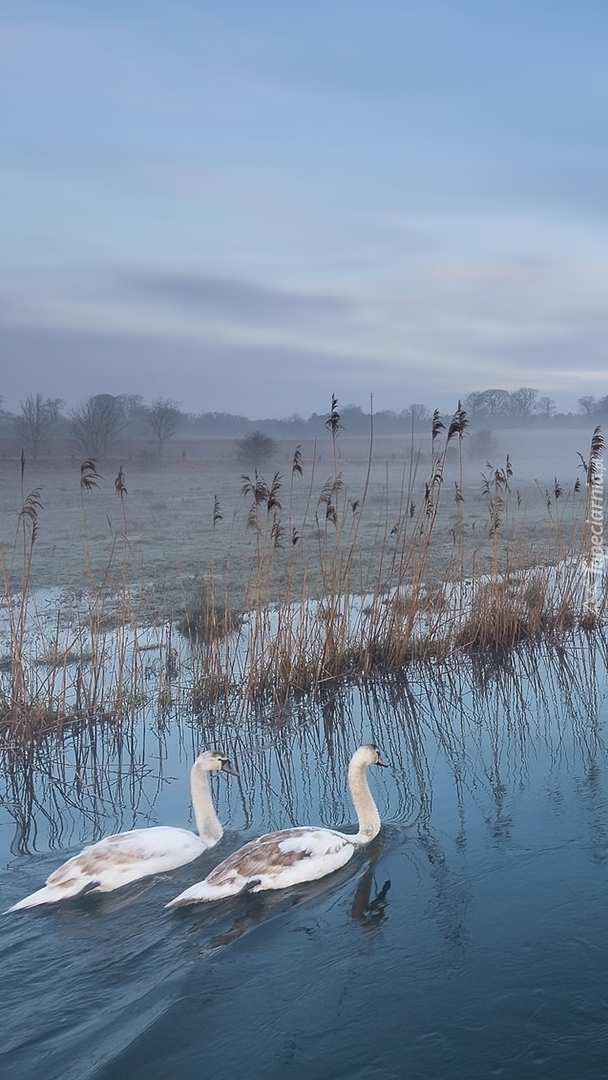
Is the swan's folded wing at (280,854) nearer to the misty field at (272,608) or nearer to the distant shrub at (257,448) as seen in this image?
the misty field at (272,608)

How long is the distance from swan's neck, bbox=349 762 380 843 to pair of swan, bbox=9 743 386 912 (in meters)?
0.01

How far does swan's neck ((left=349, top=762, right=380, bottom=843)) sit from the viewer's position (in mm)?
5215

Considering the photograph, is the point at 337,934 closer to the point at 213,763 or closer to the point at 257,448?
the point at 213,763

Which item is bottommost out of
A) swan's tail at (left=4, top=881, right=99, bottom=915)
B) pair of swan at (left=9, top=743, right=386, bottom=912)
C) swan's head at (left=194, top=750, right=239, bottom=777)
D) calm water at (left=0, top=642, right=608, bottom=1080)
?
calm water at (left=0, top=642, right=608, bottom=1080)

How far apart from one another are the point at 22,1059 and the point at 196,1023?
2.15 feet

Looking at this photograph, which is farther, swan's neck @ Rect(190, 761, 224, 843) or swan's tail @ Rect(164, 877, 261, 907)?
swan's neck @ Rect(190, 761, 224, 843)

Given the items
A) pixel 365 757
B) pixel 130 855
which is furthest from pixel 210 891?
pixel 365 757

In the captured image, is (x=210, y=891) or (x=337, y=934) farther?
(x=210, y=891)

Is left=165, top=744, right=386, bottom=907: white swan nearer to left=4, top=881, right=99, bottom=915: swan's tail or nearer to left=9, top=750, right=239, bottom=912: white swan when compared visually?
left=9, top=750, right=239, bottom=912: white swan

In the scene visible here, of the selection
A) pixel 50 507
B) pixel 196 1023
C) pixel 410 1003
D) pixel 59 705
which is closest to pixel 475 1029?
pixel 410 1003

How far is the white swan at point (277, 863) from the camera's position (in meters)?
4.52

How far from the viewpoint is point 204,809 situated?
5.37 meters

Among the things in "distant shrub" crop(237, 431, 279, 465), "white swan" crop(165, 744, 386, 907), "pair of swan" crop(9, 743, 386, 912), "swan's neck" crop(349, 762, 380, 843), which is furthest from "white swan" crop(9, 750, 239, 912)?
"distant shrub" crop(237, 431, 279, 465)

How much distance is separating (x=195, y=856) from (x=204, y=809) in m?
0.36
